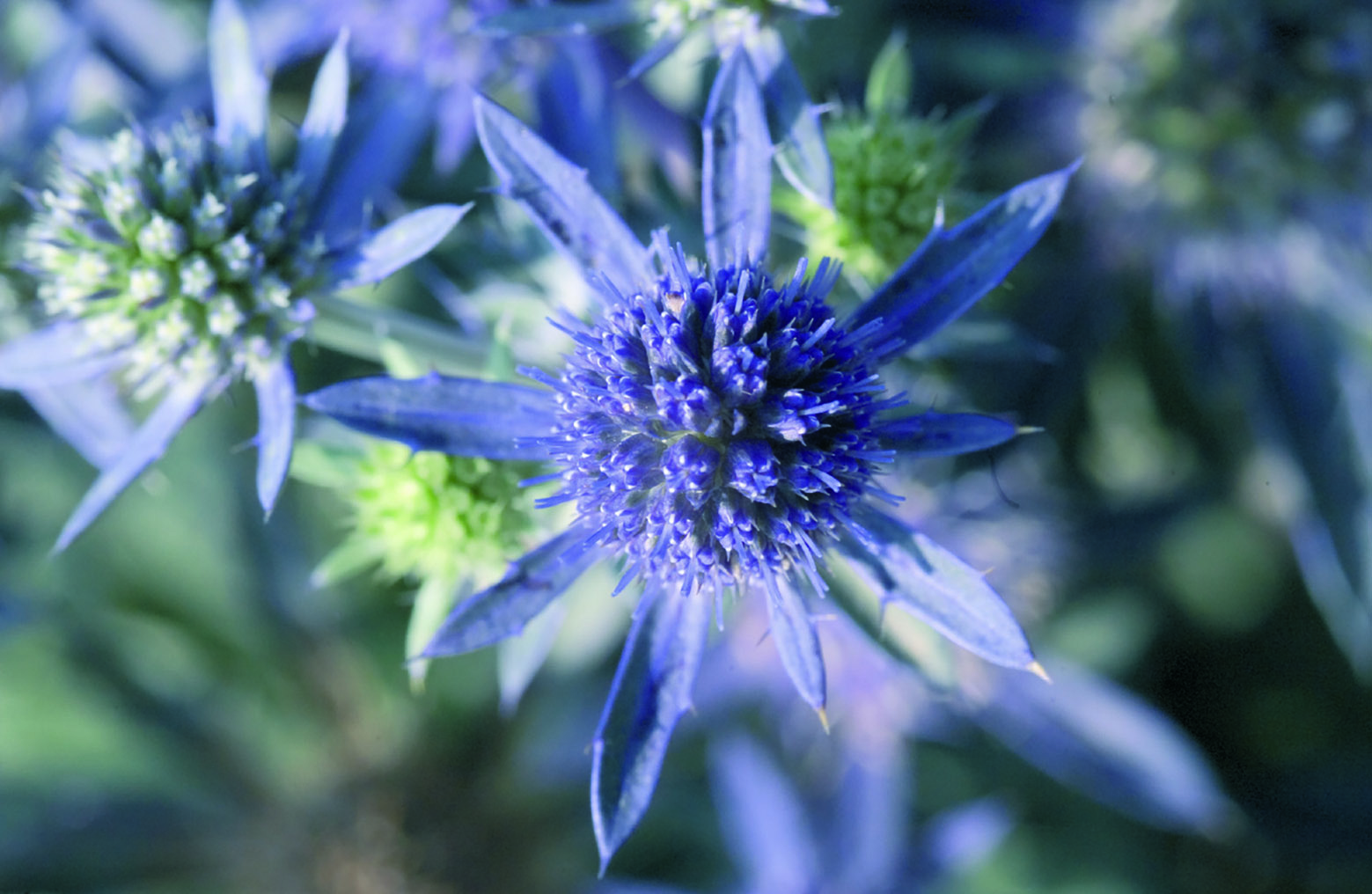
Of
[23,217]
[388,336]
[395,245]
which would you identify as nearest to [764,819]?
[388,336]

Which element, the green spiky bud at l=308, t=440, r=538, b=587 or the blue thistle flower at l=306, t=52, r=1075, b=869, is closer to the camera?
the blue thistle flower at l=306, t=52, r=1075, b=869

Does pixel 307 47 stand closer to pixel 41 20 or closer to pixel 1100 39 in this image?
pixel 41 20

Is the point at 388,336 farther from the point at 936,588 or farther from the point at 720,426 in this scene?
the point at 936,588

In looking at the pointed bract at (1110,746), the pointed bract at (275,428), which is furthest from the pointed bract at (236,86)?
the pointed bract at (1110,746)

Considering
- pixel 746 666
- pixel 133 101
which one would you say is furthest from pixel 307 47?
pixel 746 666

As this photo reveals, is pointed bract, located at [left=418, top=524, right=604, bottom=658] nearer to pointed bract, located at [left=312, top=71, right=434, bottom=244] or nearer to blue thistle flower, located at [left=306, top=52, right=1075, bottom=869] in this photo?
blue thistle flower, located at [left=306, top=52, right=1075, bottom=869]

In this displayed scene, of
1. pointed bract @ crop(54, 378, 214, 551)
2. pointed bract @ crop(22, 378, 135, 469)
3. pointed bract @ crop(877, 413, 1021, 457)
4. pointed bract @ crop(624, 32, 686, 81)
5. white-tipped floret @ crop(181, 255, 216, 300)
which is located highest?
pointed bract @ crop(624, 32, 686, 81)

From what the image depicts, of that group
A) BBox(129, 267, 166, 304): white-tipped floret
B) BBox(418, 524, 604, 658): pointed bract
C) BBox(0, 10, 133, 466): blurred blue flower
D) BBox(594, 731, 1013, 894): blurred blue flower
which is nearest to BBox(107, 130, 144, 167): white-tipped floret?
BBox(129, 267, 166, 304): white-tipped floret
